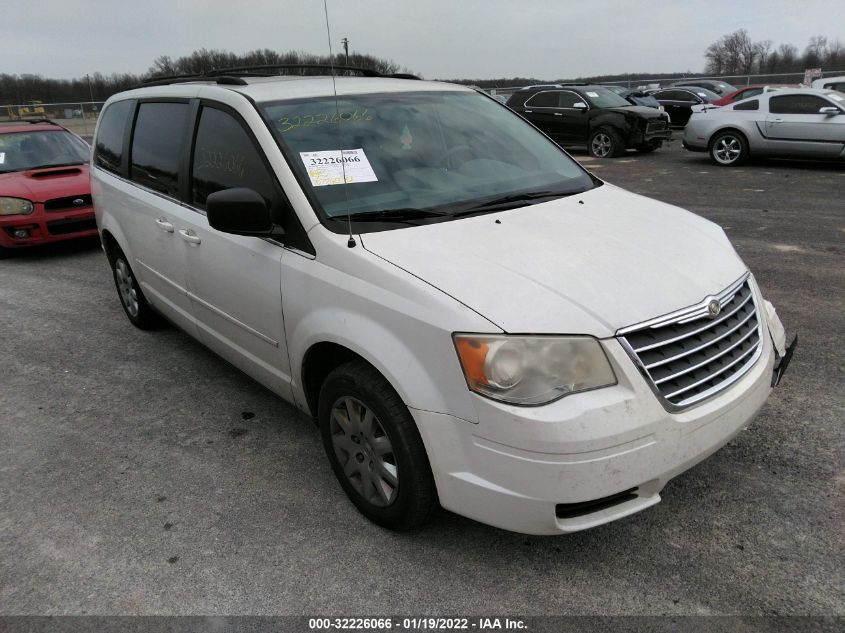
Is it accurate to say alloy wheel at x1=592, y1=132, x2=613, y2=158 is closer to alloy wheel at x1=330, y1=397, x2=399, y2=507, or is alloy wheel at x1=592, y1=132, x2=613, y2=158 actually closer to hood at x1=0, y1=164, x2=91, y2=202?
hood at x1=0, y1=164, x2=91, y2=202

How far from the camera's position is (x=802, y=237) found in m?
7.15

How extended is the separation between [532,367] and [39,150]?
877 cm

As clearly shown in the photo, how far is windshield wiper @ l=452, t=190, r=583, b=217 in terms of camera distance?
9.77 feet

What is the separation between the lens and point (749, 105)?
12.6 m

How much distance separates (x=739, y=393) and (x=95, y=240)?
829cm

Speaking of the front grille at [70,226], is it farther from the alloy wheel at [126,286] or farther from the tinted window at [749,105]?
the tinted window at [749,105]

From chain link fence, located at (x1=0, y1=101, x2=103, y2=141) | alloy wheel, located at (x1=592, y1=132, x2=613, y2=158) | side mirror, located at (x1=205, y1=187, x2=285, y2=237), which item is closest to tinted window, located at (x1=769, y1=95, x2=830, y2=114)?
alloy wheel, located at (x1=592, y1=132, x2=613, y2=158)

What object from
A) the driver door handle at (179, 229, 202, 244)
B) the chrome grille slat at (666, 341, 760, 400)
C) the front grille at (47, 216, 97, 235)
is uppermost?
the driver door handle at (179, 229, 202, 244)

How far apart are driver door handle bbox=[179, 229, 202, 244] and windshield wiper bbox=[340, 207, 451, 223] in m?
1.15

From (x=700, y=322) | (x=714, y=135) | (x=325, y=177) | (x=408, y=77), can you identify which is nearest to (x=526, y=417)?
(x=700, y=322)

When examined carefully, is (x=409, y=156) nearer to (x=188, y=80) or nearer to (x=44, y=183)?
(x=188, y=80)

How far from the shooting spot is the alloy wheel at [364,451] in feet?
8.51

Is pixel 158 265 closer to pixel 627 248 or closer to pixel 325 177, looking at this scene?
pixel 325 177

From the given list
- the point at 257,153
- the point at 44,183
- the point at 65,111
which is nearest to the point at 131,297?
A: the point at 257,153
